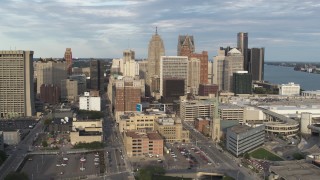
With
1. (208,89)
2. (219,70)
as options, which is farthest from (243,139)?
(219,70)

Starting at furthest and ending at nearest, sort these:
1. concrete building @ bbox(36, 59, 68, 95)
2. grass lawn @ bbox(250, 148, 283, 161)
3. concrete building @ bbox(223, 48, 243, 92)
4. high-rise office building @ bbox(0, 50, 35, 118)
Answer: concrete building @ bbox(223, 48, 243, 92) → concrete building @ bbox(36, 59, 68, 95) → high-rise office building @ bbox(0, 50, 35, 118) → grass lawn @ bbox(250, 148, 283, 161)

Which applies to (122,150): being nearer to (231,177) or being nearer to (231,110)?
(231,177)

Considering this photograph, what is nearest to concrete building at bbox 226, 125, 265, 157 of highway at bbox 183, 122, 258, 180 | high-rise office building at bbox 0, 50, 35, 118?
highway at bbox 183, 122, 258, 180

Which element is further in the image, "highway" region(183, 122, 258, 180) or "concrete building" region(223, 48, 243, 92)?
"concrete building" region(223, 48, 243, 92)

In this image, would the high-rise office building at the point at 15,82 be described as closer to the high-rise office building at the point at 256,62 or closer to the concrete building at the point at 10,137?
the concrete building at the point at 10,137

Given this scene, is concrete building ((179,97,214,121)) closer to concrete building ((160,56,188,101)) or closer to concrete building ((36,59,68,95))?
concrete building ((160,56,188,101))

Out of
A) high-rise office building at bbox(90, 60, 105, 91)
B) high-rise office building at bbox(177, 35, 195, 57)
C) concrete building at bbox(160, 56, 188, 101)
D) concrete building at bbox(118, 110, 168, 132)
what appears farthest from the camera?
high-rise office building at bbox(90, 60, 105, 91)
